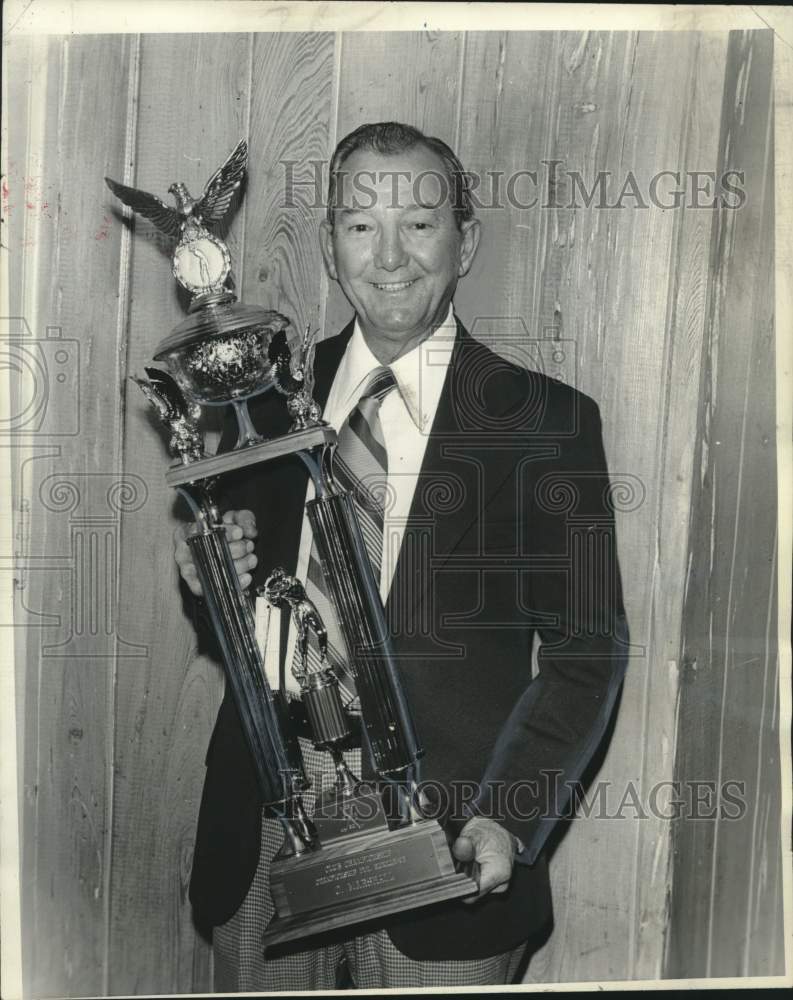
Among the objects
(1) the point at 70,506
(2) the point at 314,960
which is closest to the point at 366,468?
(1) the point at 70,506

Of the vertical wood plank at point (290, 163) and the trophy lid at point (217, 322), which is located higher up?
the vertical wood plank at point (290, 163)

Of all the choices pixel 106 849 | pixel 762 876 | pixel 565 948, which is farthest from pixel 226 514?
pixel 762 876

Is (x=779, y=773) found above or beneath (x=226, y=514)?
beneath

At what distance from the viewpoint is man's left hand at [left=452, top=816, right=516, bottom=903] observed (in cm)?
133

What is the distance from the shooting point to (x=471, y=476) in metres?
1.45

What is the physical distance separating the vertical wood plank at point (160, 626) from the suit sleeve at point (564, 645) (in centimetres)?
40

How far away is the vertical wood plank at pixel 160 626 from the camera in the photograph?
1496mm

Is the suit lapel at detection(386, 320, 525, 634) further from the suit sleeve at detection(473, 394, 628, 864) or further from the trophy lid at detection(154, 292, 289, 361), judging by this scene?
the trophy lid at detection(154, 292, 289, 361)

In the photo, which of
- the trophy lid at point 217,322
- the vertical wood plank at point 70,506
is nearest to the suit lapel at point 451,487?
the trophy lid at point 217,322

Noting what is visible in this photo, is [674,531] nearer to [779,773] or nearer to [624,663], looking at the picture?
[624,663]

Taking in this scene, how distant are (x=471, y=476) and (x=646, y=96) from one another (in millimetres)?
529

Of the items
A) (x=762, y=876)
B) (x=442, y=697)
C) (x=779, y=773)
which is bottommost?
(x=762, y=876)

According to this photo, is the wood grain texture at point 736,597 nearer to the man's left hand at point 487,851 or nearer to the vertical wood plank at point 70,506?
the man's left hand at point 487,851

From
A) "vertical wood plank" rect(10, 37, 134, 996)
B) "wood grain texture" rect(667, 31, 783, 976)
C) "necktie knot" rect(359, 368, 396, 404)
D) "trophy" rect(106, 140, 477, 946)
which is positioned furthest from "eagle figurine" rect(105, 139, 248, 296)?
"wood grain texture" rect(667, 31, 783, 976)
